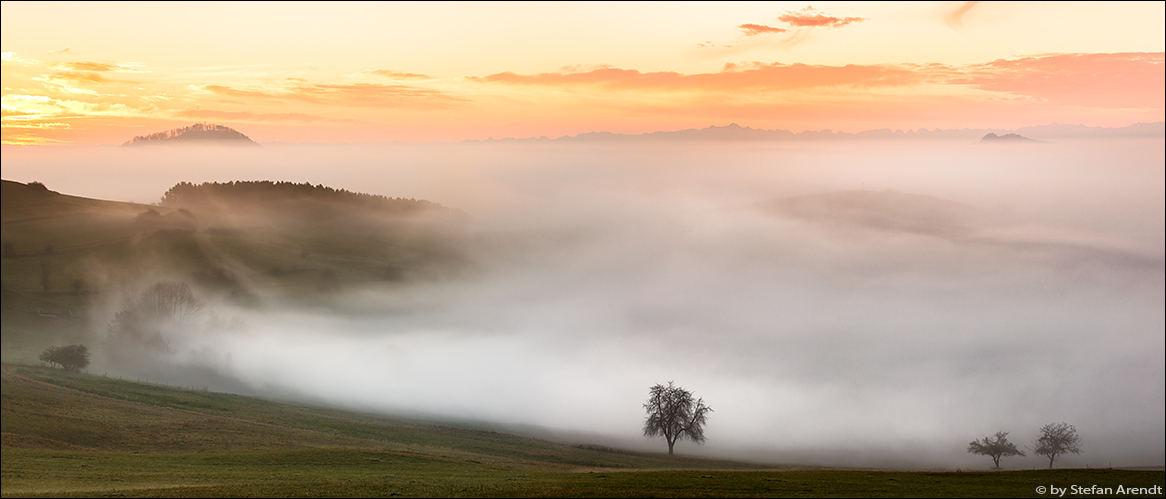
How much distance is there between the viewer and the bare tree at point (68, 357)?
152875mm

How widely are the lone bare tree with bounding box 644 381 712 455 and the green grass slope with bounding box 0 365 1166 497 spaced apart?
20.5 m

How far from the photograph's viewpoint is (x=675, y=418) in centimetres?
14812

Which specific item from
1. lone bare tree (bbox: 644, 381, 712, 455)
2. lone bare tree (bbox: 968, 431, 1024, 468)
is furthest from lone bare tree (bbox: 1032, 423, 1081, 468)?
lone bare tree (bbox: 644, 381, 712, 455)

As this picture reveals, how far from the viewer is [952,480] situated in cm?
5975

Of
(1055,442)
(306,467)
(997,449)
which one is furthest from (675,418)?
(306,467)

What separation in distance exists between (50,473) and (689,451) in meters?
152

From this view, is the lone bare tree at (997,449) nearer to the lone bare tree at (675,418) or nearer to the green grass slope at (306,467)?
the lone bare tree at (675,418)

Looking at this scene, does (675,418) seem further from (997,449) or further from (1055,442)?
(1055,442)

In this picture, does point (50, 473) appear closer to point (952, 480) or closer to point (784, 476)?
point (784, 476)

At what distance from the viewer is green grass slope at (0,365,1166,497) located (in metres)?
52.8

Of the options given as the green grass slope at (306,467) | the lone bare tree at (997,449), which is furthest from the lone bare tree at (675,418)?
the lone bare tree at (997,449)

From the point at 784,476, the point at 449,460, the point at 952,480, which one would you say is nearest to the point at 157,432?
the point at 449,460

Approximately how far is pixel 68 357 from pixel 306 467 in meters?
126

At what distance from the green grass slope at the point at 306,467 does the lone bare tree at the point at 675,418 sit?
20466 millimetres
